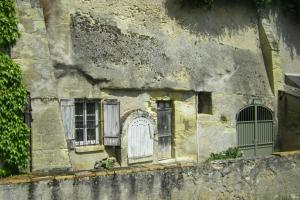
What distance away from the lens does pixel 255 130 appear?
18.0 meters

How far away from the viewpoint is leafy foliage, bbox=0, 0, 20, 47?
1108cm

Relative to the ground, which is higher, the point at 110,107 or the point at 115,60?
the point at 115,60

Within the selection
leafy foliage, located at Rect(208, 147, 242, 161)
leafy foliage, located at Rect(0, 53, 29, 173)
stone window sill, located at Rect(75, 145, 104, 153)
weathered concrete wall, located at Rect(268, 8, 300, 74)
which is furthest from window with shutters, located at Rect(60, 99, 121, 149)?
weathered concrete wall, located at Rect(268, 8, 300, 74)

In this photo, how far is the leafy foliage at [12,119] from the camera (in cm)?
1047

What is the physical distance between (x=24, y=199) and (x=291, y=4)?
52.5ft

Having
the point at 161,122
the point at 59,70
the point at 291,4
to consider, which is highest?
the point at 291,4

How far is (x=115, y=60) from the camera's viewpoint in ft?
46.5

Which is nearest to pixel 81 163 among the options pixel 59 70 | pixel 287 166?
pixel 59 70

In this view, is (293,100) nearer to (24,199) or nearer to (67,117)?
(67,117)

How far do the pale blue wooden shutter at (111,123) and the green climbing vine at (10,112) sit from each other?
11.2 ft

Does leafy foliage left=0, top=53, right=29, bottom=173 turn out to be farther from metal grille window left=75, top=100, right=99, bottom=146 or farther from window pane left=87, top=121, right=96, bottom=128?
window pane left=87, top=121, right=96, bottom=128

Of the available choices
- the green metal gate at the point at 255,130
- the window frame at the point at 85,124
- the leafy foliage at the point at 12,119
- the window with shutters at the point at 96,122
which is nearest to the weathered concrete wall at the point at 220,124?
the green metal gate at the point at 255,130

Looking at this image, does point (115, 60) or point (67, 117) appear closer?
point (67, 117)

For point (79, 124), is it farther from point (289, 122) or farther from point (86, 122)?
point (289, 122)
